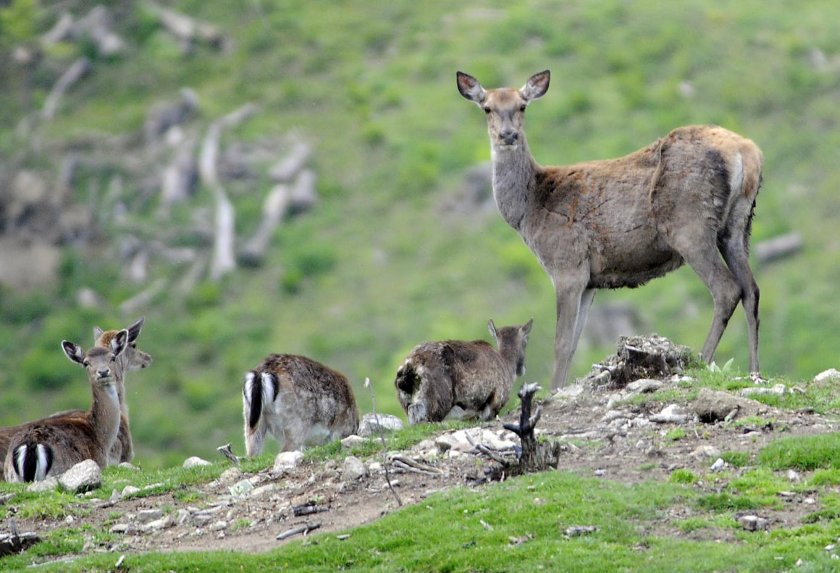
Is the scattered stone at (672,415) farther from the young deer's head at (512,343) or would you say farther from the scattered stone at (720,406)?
the young deer's head at (512,343)

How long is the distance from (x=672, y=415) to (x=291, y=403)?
3.79 meters

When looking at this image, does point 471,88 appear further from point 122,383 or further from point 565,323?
point 122,383

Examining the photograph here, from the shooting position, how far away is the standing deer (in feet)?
51.6

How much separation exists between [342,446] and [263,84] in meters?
33.0

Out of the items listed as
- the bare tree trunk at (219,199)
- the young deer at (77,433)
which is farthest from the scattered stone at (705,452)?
the bare tree trunk at (219,199)

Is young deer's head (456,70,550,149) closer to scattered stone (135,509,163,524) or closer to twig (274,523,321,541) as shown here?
scattered stone (135,509,163,524)

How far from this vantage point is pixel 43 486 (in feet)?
46.7

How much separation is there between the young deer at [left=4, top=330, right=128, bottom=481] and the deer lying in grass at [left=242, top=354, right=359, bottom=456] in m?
1.85

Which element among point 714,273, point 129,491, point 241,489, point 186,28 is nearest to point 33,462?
point 129,491

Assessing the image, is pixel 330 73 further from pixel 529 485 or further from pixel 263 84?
pixel 529 485

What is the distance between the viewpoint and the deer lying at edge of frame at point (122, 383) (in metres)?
16.6

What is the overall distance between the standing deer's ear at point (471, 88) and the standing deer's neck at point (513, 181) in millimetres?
685

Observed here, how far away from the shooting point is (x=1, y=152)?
45188 mm

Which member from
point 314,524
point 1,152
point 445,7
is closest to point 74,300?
point 1,152
